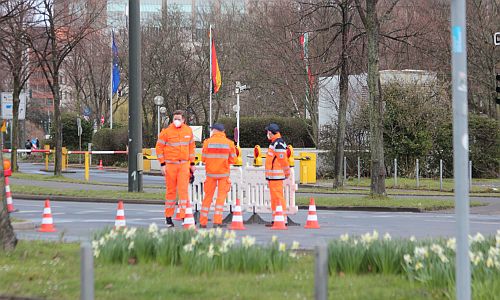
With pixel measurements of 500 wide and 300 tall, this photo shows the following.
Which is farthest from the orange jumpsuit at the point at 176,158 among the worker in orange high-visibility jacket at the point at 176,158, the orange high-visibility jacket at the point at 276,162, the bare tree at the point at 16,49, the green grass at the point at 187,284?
the bare tree at the point at 16,49

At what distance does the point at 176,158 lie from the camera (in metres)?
14.9

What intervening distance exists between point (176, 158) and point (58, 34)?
2106 centimetres

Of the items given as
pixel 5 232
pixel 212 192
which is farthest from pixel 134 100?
pixel 5 232

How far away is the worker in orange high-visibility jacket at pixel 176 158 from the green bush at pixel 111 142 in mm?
36557

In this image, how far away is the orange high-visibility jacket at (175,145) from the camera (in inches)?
587

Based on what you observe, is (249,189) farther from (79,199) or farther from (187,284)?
(79,199)

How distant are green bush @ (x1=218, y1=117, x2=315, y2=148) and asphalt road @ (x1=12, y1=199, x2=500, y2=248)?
2357cm

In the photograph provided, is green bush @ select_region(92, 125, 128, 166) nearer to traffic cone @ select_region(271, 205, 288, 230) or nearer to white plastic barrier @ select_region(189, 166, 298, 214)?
white plastic barrier @ select_region(189, 166, 298, 214)

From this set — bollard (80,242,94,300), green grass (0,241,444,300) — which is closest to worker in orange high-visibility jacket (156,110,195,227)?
green grass (0,241,444,300)

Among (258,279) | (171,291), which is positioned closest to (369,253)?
(258,279)

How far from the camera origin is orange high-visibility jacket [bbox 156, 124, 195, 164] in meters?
14.9

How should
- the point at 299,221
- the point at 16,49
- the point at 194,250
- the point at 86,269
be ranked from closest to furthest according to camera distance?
1. the point at 86,269
2. the point at 194,250
3. the point at 299,221
4. the point at 16,49

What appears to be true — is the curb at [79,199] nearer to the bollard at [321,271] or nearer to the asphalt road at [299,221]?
the asphalt road at [299,221]

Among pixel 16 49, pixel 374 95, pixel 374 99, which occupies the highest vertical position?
pixel 16 49
